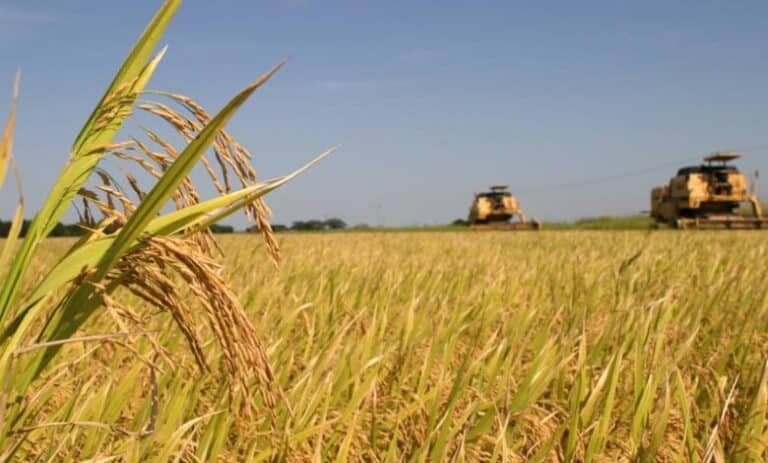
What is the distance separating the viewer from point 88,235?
1.13 meters

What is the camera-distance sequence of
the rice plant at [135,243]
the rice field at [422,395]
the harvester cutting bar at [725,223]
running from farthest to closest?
the harvester cutting bar at [725,223]
the rice field at [422,395]
the rice plant at [135,243]

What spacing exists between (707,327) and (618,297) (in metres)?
0.54

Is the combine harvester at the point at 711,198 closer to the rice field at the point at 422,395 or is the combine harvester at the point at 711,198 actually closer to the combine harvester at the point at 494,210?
the combine harvester at the point at 494,210

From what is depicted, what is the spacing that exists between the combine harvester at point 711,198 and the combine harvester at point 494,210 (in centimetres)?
587

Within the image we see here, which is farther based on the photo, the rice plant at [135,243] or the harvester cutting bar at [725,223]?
the harvester cutting bar at [725,223]

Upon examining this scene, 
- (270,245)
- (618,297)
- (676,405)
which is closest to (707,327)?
(618,297)

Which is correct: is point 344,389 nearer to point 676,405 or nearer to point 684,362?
point 676,405

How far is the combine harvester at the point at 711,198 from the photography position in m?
19.5

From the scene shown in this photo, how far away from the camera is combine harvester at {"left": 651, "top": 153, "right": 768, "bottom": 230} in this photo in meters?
19.5

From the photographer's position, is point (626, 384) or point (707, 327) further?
point (707, 327)

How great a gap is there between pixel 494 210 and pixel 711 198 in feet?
27.9

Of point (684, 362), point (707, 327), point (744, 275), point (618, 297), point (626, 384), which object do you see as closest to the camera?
point (626, 384)

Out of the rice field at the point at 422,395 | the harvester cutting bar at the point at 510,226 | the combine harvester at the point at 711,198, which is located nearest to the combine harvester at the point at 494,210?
the harvester cutting bar at the point at 510,226

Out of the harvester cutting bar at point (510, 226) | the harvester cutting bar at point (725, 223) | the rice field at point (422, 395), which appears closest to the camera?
the rice field at point (422, 395)
